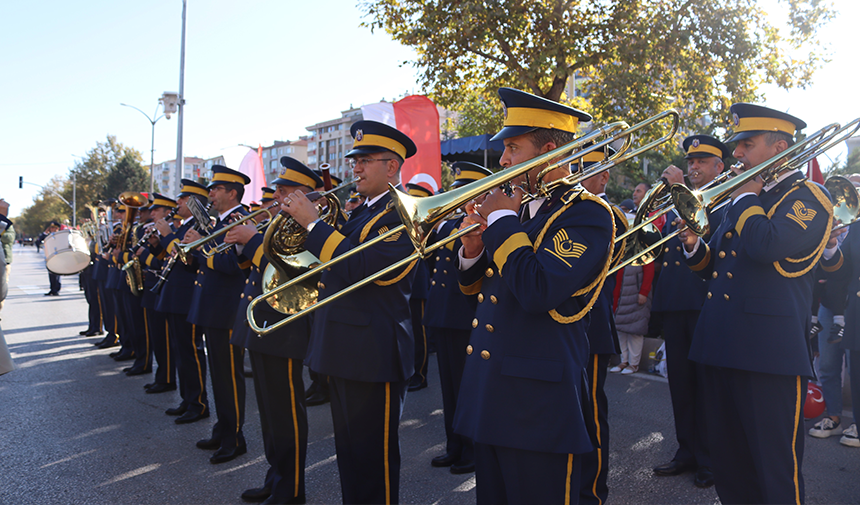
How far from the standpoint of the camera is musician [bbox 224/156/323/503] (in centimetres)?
356

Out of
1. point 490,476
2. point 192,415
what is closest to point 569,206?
point 490,476

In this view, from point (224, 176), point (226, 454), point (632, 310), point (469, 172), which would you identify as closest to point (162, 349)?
point (226, 454)

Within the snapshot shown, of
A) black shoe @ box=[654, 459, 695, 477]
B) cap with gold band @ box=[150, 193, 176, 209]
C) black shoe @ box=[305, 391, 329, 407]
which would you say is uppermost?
cap with gold band @ box=[150, 193, 176, 209]

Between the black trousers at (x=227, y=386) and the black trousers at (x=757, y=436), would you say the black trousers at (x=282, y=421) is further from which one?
the black trousers at (x=757, y=436)

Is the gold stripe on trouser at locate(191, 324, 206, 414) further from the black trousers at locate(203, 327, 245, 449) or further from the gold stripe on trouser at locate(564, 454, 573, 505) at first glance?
the gold stripe on trouser at locate(564, 454, 573, 505)

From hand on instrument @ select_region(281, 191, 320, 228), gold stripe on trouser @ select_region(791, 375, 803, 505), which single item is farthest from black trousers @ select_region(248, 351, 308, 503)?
gold stripe on trouser @ select_region(791, 375, 803, 505)

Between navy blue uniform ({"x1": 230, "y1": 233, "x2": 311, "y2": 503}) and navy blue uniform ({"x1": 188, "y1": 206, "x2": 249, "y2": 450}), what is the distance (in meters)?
0.74

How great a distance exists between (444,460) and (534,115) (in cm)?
287

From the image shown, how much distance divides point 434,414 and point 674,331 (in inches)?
95.3

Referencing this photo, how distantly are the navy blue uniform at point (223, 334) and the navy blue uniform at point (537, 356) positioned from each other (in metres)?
2.77

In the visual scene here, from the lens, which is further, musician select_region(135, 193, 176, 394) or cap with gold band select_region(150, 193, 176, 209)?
cap with gold band select_region(150, 193, 176, 209)

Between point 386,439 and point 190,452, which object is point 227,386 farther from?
point 386,439

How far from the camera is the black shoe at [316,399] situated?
6.02m

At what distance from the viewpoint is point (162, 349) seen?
6332 mm
